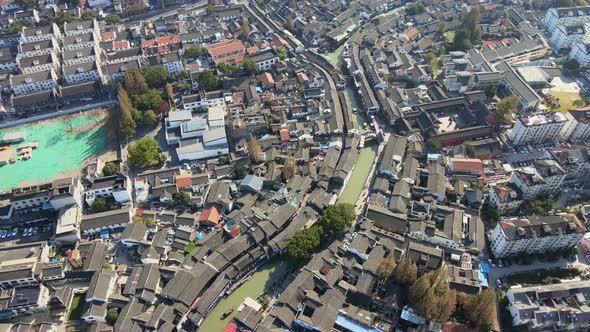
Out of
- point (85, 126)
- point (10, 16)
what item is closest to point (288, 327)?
point (85, 126)

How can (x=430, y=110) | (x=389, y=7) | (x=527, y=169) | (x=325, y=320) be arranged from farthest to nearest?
(x=389, y=7)
(x=430, y=110)
(x=527, y=169)
(x=325, y=320)

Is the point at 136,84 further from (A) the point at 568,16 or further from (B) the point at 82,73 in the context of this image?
(A) the point at 568,16

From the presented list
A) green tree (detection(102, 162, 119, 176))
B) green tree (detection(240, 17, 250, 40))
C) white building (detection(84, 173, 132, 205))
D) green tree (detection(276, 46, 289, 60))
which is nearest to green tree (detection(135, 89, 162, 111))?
green tree (detection(102, 162, 119, 176))

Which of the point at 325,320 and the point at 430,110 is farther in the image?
the point at 430,110

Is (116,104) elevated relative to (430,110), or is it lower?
lower

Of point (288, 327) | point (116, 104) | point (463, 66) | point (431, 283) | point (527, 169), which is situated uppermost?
point (463, 66)

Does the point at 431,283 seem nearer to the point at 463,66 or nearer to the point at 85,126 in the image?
the point at 463,66

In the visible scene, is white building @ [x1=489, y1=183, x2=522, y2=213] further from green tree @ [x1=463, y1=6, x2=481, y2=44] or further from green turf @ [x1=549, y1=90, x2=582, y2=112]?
green tree @ [x1=463, y1=6, x2=481, y2=44]

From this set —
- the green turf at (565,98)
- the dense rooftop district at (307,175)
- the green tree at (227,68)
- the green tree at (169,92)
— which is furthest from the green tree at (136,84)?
the green turf at (565,98)
